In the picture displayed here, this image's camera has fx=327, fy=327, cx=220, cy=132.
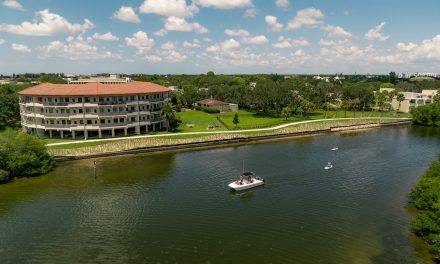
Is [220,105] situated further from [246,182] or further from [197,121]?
[246,182]

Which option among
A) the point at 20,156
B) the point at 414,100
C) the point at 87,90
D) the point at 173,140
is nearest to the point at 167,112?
the point at 173,140

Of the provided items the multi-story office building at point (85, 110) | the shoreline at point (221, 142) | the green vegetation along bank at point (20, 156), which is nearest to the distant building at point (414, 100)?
the shoreline at point (221, 142)

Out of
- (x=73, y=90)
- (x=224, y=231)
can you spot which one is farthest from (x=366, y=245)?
(x=73, y=90)

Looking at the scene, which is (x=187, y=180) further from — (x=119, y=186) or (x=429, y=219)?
(x=429, y=219)

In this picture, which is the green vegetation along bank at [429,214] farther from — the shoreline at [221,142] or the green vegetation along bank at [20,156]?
the green vegetation along bank at [20,156]

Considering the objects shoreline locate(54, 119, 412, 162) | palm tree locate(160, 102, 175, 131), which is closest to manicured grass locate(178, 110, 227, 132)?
palm tree locate(160, 102, 175, 131)
